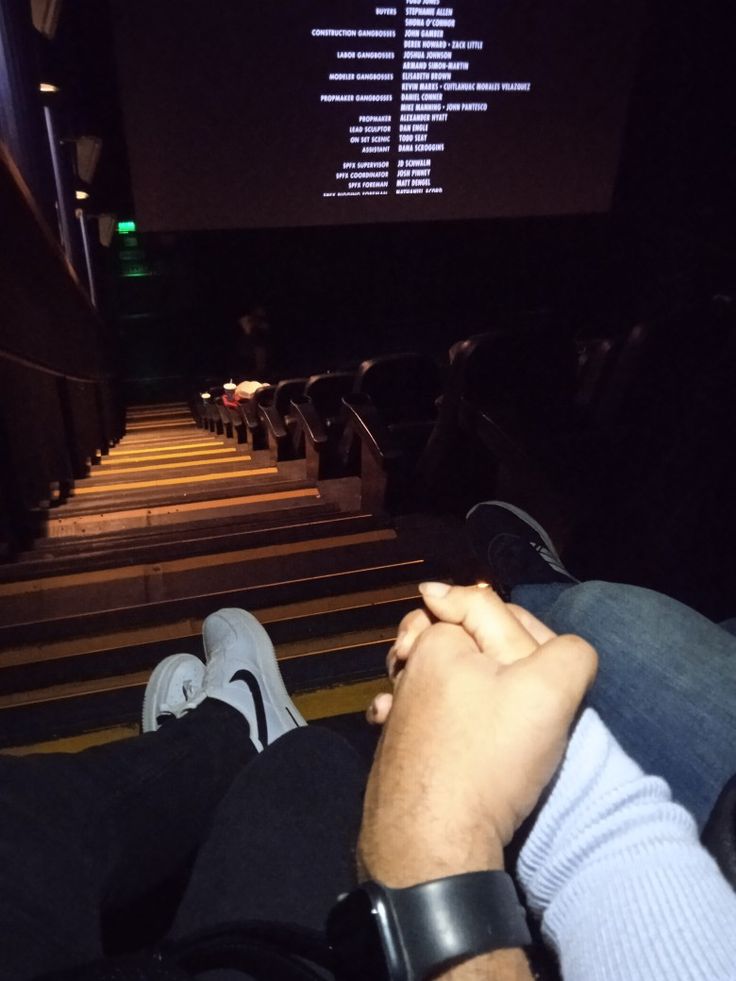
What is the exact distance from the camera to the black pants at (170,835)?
27.8 inches

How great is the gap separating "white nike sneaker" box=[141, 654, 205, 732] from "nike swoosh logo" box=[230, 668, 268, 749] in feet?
0.27

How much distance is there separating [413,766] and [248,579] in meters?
1.33

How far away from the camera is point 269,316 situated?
36.2ft

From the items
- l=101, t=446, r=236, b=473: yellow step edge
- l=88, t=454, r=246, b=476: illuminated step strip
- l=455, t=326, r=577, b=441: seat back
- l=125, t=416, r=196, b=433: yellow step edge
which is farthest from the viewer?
l=125, t=416, r=196, b=433: yellow step edge

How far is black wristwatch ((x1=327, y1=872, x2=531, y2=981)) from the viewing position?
20.0 inches

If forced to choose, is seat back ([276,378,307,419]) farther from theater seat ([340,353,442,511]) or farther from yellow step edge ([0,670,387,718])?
yellow step edge ([0,670,387,718])

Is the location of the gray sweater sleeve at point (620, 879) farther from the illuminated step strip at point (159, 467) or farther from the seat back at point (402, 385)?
the illuminated step strip at point (159, 467)

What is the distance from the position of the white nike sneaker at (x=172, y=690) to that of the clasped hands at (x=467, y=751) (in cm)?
66

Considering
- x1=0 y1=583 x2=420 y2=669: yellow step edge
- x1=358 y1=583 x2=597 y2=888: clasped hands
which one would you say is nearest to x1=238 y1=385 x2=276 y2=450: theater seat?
x1=0 y1=583 x2=420 y2=669: yellow step edge

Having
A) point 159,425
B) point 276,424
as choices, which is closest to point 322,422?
point 276,424

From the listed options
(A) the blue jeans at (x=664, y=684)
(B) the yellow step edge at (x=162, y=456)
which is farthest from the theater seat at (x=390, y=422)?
(B) the yellow step edge at (x=162, y=456)

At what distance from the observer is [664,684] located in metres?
0.83

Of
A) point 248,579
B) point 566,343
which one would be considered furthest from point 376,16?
point 248,579

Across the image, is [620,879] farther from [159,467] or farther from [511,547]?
[159,467]
